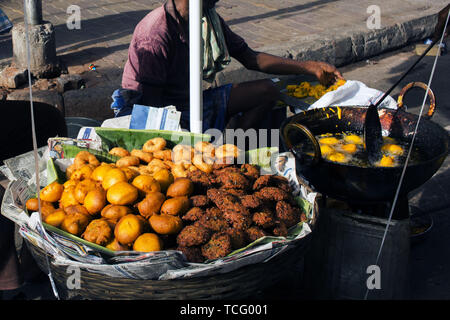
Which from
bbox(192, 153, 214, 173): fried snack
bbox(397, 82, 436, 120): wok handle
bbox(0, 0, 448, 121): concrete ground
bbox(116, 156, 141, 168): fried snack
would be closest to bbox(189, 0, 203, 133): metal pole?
bbox(192, 153, 214, 173): fried snack

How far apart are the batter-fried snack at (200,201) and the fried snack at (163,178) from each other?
0.17 meters

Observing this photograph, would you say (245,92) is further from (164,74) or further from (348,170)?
(348,170)

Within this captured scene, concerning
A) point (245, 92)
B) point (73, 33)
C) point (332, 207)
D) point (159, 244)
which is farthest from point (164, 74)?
point (73, 33)

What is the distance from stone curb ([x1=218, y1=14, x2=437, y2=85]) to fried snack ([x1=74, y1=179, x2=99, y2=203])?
3.13 metres

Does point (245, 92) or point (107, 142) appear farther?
point (245, 92)

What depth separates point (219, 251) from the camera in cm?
182

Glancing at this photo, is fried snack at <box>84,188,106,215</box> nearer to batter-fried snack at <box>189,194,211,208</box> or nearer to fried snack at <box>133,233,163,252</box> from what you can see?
fried snack at <box>133,233,163,252</box>

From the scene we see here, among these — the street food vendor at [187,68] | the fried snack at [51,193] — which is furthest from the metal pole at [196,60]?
the fried snack at [51,193]

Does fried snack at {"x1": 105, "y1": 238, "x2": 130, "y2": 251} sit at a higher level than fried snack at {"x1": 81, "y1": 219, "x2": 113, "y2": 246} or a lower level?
lower

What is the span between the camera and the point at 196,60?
251cm

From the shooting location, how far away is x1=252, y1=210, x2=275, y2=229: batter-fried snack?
1.98 m

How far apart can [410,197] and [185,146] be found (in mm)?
1977

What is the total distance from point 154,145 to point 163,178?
38 centimetres

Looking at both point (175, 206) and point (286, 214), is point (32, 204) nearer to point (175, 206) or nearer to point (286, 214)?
point (175, 206)
